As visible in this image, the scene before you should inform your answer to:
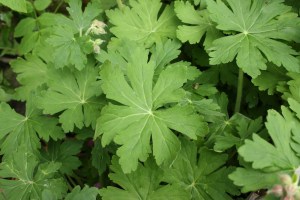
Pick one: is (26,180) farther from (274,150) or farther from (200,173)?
(274,150)

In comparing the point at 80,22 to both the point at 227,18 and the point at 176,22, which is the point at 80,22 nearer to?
the point at 176,22

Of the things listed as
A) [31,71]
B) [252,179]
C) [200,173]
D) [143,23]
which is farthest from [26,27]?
[252,179]

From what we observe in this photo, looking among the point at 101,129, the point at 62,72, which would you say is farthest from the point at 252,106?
the point at 62,72

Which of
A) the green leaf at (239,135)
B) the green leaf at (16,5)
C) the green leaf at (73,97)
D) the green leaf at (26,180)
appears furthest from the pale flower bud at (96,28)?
the green leaf at (239,135)

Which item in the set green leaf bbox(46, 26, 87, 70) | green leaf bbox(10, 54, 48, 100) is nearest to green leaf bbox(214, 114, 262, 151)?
green leaf bbox(46, 26, 87, 70)

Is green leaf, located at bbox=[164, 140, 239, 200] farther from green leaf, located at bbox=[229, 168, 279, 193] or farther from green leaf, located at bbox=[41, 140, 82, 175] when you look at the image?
green leaf, located at bbox=[41, 140, 82, 175]

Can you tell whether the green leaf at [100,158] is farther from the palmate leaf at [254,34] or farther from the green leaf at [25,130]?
the palmate leaf at [254,34]
